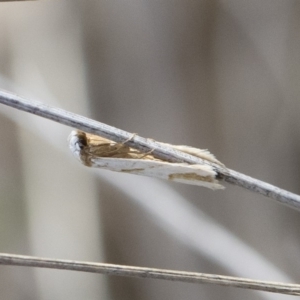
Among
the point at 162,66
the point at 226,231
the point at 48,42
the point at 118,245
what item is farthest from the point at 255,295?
the point at 48,42

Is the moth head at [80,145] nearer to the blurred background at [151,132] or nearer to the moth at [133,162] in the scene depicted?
the moth at [133,162]

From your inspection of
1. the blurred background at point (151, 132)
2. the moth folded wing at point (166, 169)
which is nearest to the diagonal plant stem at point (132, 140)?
the moth folded wing at point (166, 169)

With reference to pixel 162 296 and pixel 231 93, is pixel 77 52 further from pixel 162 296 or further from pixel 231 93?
pixel 162 296

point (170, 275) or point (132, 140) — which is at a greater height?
point (132, 140)

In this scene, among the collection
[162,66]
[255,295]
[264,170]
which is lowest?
[255,295]

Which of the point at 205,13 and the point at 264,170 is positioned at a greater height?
the point at 205,13

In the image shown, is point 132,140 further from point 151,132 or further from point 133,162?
point 151,132

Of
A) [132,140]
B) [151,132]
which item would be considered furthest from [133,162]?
[151,132]
